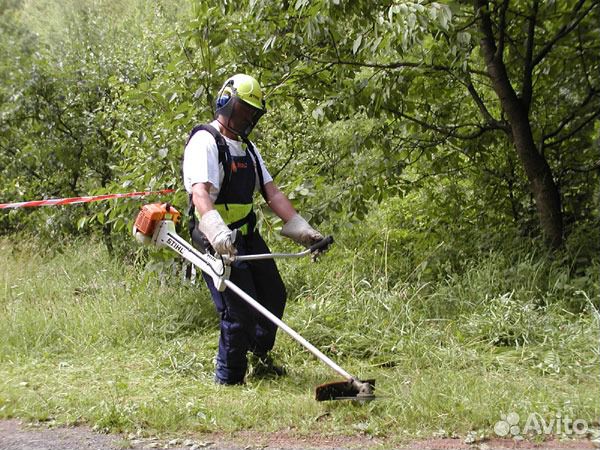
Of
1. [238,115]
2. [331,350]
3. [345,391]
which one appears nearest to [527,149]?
[331,350]

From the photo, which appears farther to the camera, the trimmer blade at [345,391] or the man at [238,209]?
the man at [238,209]

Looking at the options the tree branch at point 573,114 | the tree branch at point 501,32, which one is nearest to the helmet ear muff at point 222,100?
the tree branch at point 501,32

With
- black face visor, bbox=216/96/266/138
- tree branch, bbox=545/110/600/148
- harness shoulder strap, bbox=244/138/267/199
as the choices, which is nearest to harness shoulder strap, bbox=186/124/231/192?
black face visor, bbox=216/96/266/138

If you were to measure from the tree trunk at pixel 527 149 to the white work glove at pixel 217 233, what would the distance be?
3.61 meters

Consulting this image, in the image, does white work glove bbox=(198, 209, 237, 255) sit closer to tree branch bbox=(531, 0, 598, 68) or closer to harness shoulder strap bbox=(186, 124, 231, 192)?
harness shoulder strap bbox=(186, 124, 231, 192)

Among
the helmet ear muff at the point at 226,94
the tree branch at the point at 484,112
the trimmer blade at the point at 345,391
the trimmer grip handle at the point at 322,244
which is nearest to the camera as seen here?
the trimmer blade at the point at 345,391

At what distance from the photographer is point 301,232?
488 centimetres

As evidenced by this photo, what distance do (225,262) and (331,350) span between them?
1.44 m

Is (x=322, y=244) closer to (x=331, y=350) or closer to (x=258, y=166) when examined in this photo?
(x=258, y=166)

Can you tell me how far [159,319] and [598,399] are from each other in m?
3.58

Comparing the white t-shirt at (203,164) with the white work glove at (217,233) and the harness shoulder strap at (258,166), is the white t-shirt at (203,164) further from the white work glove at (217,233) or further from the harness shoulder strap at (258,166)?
the harness shoulder strap at (258,166)

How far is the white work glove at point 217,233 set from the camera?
4.21 m

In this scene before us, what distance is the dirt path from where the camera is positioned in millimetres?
3543
